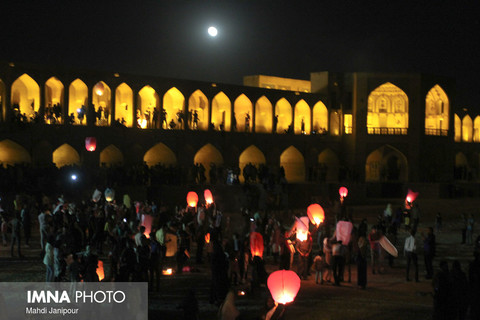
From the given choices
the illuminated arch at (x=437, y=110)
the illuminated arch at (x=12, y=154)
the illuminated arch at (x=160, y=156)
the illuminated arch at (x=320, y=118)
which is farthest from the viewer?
the illuminated arch at (x=437, y=110)

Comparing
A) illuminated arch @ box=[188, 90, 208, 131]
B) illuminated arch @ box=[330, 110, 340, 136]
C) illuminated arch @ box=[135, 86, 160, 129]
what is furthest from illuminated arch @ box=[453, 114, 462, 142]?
illuminated arch @ box=[135, 86, 160, 129]

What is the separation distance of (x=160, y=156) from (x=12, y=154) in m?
5.78

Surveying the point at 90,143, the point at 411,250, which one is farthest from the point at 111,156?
the point at 411,250

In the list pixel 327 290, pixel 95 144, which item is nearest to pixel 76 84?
pixel 95 144

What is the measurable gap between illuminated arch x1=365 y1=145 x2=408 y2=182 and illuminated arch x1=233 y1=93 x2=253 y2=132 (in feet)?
22.3

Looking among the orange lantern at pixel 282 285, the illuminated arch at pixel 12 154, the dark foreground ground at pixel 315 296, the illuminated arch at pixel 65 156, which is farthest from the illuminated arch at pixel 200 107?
the orange lantern at pixel 282 285

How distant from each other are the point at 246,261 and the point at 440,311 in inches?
132

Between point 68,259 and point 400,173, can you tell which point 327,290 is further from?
point 400,173

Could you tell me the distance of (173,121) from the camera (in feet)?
76.6

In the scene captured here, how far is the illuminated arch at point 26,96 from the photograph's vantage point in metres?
19.9

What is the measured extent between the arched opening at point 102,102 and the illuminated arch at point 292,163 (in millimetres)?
8843

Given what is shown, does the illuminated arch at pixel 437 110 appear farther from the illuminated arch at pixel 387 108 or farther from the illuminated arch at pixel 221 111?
the illuminated arch at pixel 221 111

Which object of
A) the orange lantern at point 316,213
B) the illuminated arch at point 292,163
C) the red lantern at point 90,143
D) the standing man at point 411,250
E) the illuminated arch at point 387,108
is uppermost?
the illuminated arch at point 387,108

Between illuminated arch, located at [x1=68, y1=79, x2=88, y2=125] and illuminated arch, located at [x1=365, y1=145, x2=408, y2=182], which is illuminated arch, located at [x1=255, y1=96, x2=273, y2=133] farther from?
illuminated arch, located at [x1=68, y1=79, x2=88, y2=125]
